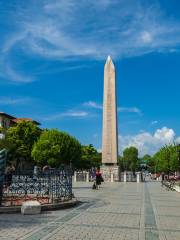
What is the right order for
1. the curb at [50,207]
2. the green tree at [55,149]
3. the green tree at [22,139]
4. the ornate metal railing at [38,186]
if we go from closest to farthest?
the curb at [50,207] < the ornate metal railing at [38,186] < the green tree at [55,149] < the green tree at [22,139]

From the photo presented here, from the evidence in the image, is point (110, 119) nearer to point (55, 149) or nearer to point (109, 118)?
point (109, 118)

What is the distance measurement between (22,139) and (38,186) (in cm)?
6384

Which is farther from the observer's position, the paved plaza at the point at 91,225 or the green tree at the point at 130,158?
the green tree at the point at 130,158

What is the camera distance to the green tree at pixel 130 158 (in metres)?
167

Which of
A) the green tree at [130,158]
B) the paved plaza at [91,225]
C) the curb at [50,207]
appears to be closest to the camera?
the paved plaza at [91,225]

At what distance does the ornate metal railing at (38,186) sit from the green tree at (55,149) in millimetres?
54186

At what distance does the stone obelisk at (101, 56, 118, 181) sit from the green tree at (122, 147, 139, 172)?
106m

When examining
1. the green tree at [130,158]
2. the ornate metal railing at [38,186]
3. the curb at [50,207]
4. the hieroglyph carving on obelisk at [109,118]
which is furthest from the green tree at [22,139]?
the green tree at [130,158]

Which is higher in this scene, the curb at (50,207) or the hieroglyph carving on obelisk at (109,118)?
the hieroglyph carving on obelisk at (109,118)

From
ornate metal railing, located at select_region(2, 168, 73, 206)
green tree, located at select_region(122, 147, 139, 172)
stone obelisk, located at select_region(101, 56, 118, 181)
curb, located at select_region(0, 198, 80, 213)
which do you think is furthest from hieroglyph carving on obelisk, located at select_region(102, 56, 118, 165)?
green tree, located at select_region(122, 147, 139, 172)

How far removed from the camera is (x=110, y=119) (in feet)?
196

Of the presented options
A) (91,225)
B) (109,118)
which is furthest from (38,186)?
(109,118)

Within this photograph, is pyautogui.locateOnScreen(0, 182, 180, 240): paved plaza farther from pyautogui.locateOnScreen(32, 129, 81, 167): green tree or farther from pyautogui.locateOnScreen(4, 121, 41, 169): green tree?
pyautogui.locateOnScreen(4, 121, 41, 169): green tree

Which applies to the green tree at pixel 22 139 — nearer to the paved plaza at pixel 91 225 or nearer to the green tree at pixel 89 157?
the green tree at pixel 89 157
